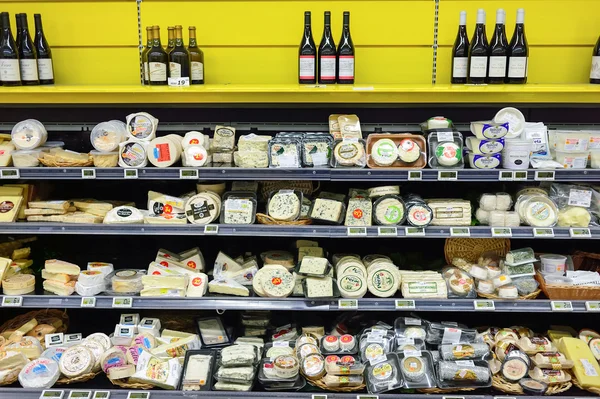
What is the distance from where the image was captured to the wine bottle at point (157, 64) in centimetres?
338

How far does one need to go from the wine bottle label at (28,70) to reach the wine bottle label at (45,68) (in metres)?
0.07

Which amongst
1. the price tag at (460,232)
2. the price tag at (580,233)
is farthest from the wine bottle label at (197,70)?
the price tag at (580,233)

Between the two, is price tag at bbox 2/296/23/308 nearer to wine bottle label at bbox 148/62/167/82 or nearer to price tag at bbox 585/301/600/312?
wine bottle label at bbox 148/62/167/82

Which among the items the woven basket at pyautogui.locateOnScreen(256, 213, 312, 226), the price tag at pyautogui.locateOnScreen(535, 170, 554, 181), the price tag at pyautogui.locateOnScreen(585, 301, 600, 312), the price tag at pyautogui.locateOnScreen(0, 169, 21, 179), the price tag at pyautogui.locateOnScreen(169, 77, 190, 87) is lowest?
the price tag at pyautogui.locateOnScreen(585, 301, 600, 312)

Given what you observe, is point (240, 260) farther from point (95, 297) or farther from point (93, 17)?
point (93, 17)

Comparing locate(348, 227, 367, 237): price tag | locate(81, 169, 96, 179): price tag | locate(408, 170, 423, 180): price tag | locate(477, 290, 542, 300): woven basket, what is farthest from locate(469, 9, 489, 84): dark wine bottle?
locate(81, 169, 96, 179): price tag

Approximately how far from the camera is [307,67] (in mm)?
3357

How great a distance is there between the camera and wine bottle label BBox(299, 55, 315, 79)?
334cm

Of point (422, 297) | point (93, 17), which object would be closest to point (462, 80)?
point (422, 297)

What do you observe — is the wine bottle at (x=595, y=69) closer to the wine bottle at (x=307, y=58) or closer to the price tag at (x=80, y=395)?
the wine bottle at (x=307, y=58)

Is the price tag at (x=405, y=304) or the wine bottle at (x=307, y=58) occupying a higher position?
the wine bottle at (x=307, y=58)

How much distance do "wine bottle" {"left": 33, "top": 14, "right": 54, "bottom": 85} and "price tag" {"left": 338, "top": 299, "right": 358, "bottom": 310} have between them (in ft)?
7.46

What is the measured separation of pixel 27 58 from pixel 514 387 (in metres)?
3.42

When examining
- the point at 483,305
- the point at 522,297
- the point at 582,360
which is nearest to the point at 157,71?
the point at 483,305
